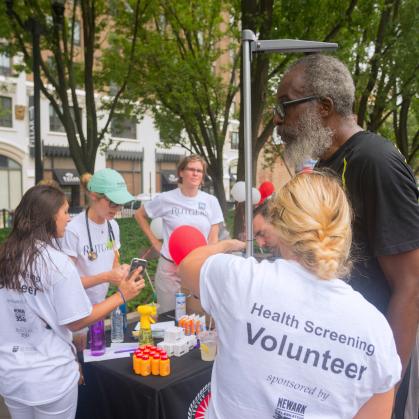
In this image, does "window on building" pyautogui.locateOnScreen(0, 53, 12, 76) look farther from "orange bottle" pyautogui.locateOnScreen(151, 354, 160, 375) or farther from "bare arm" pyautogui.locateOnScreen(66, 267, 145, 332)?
"orange bottle" pyautogui.locateOnScreen(151, 354, 160, 375)

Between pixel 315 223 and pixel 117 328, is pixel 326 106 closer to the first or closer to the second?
pixel 315 223

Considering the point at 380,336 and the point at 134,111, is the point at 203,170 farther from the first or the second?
the point at 134,111

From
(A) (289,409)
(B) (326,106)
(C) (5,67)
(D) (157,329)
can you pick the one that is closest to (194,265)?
(A) (289,409)

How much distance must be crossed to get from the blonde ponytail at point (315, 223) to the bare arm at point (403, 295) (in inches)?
13.8

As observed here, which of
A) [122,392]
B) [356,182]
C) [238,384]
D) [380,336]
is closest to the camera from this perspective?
[380,336]

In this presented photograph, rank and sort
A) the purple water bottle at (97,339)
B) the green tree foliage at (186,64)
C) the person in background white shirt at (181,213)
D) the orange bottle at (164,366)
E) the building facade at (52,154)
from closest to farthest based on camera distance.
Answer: the orange bottle at (164,366) → the purple water bottle at (97,339) → the person in background white shirt at (181,213) → the green tree foliage at (186,64) → the building facade at (52,154)

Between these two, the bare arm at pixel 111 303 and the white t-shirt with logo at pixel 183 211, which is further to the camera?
the white t-shirt with logo at pixel 183 211

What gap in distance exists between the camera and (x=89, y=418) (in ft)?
8.57

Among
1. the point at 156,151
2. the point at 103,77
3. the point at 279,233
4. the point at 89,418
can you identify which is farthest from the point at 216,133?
the point at 156,151

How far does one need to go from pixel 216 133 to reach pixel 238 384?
35.5 feet

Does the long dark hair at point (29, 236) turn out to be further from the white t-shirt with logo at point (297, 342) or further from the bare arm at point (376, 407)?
the bare arm at point (376, 407)

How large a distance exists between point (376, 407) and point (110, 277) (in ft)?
6.32

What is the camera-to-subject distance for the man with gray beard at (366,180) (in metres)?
1.49

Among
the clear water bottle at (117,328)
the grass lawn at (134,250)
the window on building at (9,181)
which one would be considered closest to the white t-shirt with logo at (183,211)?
the grass lawn at (134,250)
